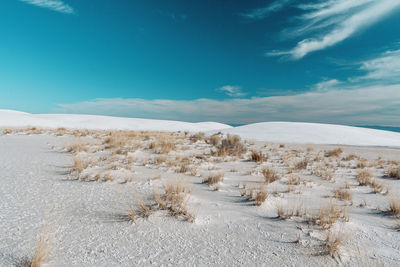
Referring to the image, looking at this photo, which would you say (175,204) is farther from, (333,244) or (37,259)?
(333,244)

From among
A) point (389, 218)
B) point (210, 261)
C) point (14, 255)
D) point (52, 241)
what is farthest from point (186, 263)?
point (389, 218)

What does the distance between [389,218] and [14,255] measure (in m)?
3.66

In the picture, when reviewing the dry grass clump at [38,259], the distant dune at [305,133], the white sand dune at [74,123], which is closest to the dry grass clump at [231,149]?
the dry grass clump at [38,259]

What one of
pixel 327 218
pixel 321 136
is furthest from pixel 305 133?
pixel 327 218

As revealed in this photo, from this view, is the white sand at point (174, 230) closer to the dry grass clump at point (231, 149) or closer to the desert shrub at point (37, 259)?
the desert shrub at point (37, 259)

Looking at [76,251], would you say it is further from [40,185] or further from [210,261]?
[40,185]

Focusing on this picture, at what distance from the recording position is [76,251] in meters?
1.59

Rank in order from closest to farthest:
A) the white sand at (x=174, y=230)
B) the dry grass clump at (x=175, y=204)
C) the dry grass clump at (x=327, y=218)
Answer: the white sand at (x=174, y=230), the dry grass clump at (x=327, y=218), the dry grass clump at (x=175, y=204)

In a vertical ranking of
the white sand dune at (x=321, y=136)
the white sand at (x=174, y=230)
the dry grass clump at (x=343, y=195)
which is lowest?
the white sand at (x=174, y=230)

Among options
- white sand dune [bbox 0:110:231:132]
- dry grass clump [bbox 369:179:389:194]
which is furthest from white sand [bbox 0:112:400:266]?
white sand dune [bbox 0:110:231:132]

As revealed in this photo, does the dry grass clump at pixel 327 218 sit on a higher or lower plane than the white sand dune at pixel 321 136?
lower

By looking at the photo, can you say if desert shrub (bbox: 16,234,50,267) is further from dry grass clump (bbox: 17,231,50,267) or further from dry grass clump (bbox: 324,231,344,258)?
dry grass clump (bbox: 324,231,344,258)

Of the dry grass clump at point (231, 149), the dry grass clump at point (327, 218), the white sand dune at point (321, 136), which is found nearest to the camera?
the dry grass clump at point (327, 218)

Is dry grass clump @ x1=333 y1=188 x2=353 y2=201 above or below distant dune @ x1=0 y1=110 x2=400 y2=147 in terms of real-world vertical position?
below
